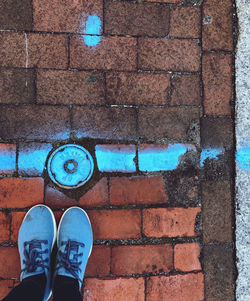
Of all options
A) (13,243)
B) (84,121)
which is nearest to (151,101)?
(84,121)

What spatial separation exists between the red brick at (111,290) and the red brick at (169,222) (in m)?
0.36

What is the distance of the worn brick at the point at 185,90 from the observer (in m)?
1.73

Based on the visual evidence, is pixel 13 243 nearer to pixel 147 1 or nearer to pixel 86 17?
pixel 86 17

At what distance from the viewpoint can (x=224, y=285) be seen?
1746mm

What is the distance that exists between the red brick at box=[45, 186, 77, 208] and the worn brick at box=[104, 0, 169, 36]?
1071 mm

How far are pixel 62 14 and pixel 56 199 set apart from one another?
3.84 feet

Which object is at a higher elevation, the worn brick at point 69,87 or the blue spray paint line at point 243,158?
the worn brick at point 69,87

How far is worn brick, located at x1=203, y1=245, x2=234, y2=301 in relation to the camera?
174 cm

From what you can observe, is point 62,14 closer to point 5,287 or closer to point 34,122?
point 34,122

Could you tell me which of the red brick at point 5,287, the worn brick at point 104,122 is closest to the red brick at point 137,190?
the worn brick at point 104,122

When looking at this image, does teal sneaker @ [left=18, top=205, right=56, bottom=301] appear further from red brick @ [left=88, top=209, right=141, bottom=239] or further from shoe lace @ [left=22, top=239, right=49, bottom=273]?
red brick @ [left=88, top=209, right=141, bottom=239]

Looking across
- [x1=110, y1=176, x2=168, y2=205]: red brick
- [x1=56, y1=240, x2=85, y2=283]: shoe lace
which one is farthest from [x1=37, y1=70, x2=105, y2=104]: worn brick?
[x1=56, y1=240, x2=85, y2=283]: shoe lace

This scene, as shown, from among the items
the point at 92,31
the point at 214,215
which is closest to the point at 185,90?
the point at 92,31

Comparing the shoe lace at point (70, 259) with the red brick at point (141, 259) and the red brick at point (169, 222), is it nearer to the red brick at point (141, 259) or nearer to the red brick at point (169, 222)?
the red brick at point (141, 259)
